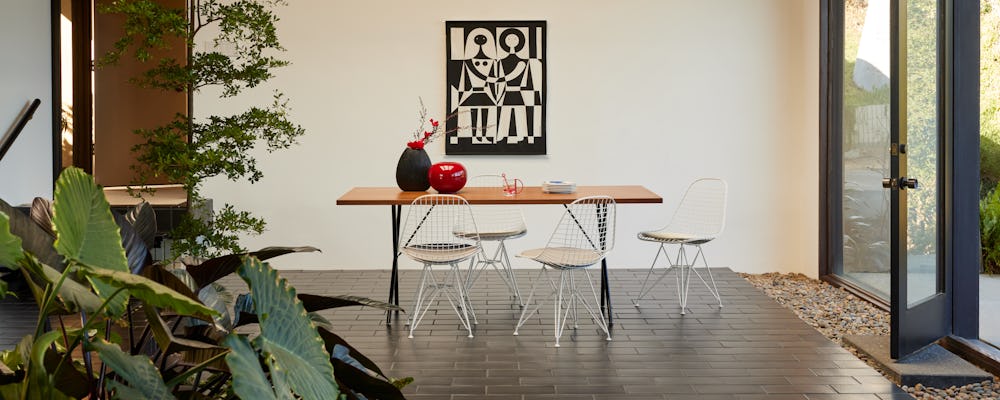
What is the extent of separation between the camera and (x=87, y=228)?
1190 mm

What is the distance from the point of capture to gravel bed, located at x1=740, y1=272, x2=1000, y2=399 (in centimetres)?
408

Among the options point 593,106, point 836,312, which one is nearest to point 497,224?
point 593,106

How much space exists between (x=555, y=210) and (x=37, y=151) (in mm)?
4043

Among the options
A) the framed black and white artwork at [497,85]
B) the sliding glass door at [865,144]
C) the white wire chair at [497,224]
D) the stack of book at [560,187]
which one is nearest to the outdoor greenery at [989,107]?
the sliding glass door at [865,144]

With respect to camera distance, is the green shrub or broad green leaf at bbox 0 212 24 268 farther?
the green shrub

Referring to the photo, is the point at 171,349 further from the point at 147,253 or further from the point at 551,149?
the point at 551,149

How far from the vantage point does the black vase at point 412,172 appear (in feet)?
18.8

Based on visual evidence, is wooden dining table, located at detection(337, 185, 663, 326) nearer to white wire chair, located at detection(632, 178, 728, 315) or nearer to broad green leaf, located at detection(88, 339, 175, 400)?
white wire chair, located at detection(632, 178, 728, 315)

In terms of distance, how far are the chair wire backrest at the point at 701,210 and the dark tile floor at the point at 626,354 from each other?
0.69m

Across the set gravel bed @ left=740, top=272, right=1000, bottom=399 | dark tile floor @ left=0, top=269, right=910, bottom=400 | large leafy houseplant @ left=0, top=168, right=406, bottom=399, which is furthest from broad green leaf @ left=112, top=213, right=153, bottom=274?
gravel bed @ left=740, top=272, right=1000, bottom=399

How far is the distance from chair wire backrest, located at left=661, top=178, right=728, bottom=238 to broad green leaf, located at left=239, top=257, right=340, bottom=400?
5.60 m

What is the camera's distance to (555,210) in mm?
7508

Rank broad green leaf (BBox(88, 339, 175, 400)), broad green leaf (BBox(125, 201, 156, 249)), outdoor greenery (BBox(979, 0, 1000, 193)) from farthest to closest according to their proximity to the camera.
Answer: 1. outdoor greenery (BBox(979, 0, 1000, 193))
2. broad green leaf (BBox(125, 201, 156, 249))
3. broad green leaf (BBox(88, 339, 175, 400))

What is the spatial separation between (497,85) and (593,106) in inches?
31.6
